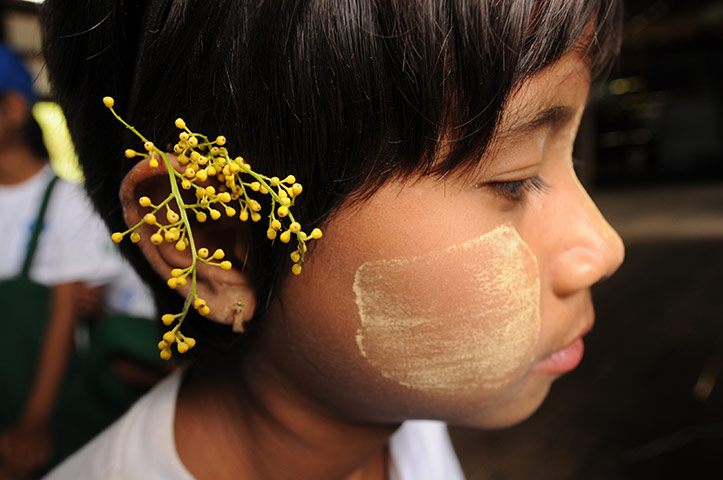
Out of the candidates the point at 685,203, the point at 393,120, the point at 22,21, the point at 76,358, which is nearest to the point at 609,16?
the point at 393,120

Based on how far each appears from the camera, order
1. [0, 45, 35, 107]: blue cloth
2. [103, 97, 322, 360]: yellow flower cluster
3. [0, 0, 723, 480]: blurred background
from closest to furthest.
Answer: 1. [103, 97, 322, 360]: yellow flower cluster
2. [0, 45, 35, 107]: blue cloth
3. [0, 0, 723, 480]: blurred background

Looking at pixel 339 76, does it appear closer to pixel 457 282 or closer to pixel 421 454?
pixel 457 282

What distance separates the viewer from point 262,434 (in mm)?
729

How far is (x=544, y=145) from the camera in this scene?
0.61 metres

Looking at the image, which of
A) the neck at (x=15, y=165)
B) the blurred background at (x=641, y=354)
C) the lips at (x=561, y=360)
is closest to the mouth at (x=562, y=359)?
the lips at (x=561, y=360)

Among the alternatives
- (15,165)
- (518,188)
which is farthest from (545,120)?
(15,165)

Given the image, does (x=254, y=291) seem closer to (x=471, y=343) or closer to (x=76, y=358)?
(x=471, y=343)

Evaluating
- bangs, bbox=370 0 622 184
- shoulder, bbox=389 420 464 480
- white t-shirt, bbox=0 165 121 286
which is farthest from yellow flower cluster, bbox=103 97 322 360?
white t-shirt, bbox=0 165 121 286

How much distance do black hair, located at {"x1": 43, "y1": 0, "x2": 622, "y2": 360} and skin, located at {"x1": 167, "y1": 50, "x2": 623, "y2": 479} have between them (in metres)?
0.03

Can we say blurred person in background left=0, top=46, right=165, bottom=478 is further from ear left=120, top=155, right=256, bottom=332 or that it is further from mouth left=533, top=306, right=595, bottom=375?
mouth left=533, top=306, right=595, bottom=375

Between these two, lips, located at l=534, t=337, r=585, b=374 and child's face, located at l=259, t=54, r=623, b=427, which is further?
lips, located at l=534, t=337, r=585, b=374

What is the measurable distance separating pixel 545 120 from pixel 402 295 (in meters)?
0.23

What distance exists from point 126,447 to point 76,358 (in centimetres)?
86

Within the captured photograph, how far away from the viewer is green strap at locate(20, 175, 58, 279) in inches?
56.4
